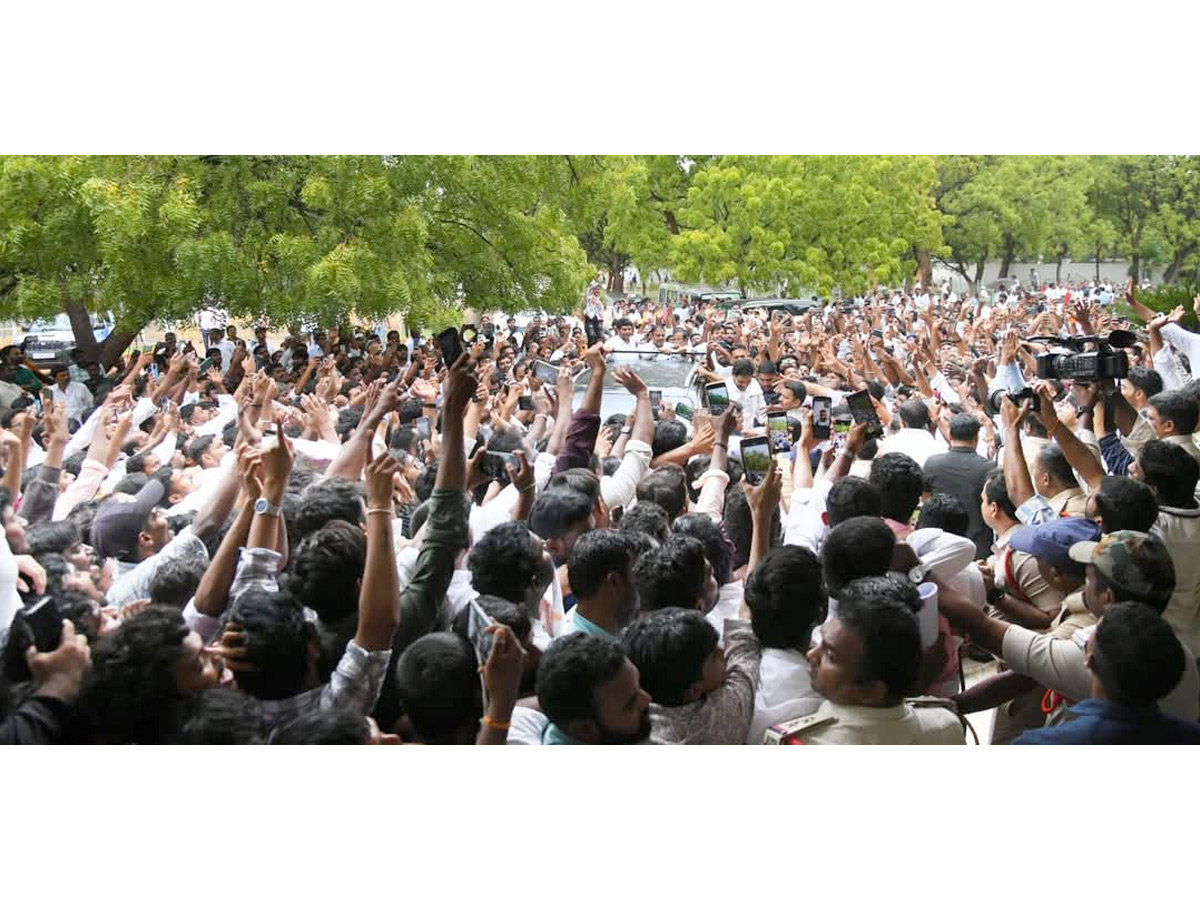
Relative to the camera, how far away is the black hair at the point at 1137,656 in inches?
109

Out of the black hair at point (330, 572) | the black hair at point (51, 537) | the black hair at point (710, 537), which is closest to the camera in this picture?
the black hair at point (330, 572)

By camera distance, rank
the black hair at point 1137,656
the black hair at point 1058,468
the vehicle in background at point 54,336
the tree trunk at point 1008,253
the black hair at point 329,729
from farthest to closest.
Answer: the tree trunk at point 1008,253 → the vehicle in background at point 54,336 → the black hair at point 1058,468 → the black hair at point 1137,656 → the black hair at point 329,729

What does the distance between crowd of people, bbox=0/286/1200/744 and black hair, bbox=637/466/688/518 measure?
1cm

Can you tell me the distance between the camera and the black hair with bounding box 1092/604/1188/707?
2.77 m

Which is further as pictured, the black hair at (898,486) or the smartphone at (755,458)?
the smartphone at (755,458)

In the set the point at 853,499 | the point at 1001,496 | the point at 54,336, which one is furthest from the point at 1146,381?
the point at 54,336

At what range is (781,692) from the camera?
3.04m

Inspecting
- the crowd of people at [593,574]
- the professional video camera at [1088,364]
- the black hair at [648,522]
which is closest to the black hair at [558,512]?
the crowd of people at [593,574]

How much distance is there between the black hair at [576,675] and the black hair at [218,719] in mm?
717

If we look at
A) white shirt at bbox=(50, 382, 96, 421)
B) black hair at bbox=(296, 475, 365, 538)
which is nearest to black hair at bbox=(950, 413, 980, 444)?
black hair at bbox=(296, 475, 365, 538)

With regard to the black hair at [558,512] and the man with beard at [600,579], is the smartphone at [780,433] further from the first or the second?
the man with beard at [600,579]

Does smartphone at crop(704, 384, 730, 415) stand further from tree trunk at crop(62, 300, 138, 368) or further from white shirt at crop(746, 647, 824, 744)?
tree trunk at crop(62, 300, 138, 368)

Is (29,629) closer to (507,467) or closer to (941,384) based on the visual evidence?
(507,467)

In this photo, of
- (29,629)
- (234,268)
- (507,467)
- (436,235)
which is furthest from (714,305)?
(29,629)
